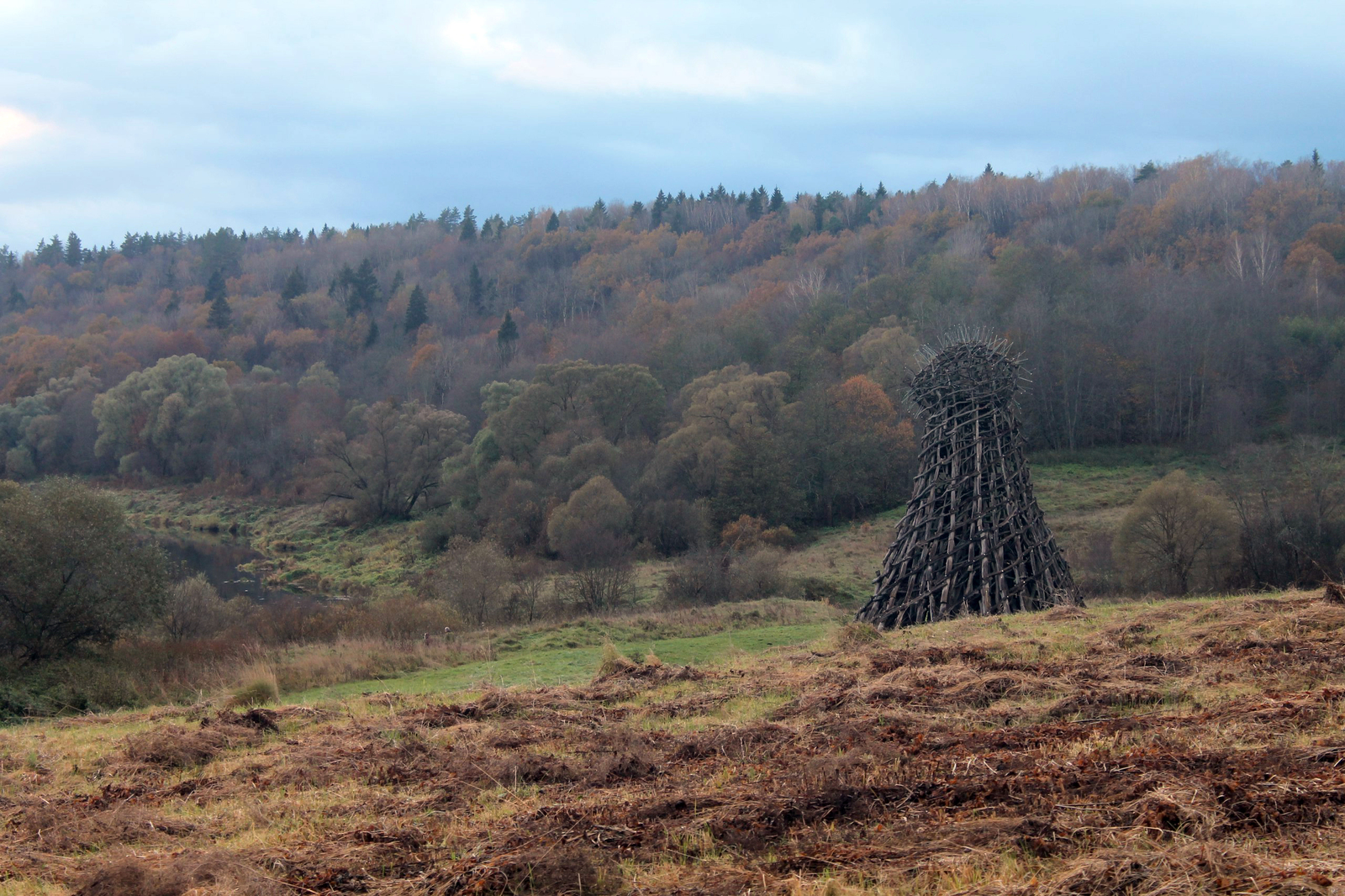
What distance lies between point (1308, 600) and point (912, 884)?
30.5 feet

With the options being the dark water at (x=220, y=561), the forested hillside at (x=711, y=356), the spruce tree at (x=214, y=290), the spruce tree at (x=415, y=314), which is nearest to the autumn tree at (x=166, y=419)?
the forested hillside at (x=711, y=356)

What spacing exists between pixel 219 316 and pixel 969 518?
106 metres

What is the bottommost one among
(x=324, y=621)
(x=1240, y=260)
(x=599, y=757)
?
(x=324, y=621)

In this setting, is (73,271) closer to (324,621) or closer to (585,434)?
(585,434)

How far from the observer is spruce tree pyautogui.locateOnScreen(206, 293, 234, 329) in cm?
10338

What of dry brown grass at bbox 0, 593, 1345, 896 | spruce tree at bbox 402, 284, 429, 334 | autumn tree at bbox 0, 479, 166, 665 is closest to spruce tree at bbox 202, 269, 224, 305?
spruce tree at bbox 402, 284, 429, 334

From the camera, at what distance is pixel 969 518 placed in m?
19.2

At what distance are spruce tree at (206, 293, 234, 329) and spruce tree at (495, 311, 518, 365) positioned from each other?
39.1 meters

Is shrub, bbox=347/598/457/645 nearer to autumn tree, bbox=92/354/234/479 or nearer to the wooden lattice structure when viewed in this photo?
the wooden lattice structure

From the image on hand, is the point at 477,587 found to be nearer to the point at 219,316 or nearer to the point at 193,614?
the point at 193,614

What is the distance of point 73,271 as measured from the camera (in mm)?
138875

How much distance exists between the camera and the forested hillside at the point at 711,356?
4975 cm

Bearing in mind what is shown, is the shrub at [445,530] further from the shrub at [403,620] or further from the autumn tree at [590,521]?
the shrub at [403,620]

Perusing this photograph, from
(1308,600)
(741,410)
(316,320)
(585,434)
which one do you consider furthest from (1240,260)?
(316,320)
